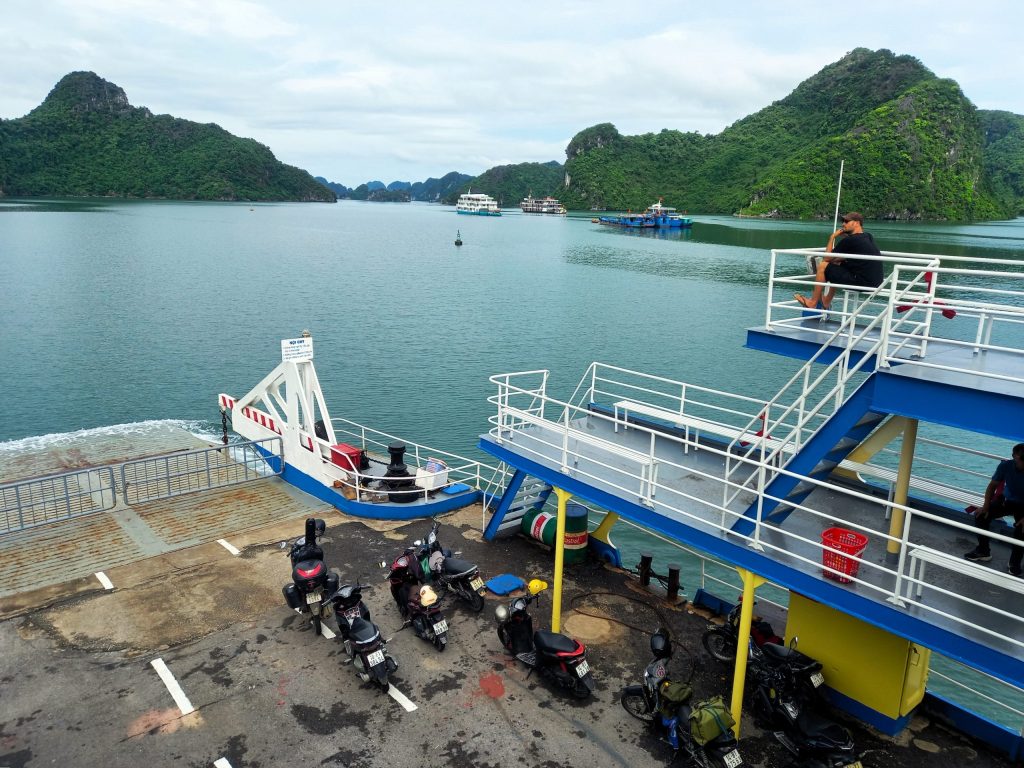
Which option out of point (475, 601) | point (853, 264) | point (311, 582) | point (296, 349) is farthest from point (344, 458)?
point (853, 264)

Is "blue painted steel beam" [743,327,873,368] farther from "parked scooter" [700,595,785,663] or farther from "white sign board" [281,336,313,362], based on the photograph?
"white sign board" [281,336,313,362]

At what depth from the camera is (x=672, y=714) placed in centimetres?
867

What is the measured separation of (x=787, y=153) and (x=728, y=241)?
82.2m

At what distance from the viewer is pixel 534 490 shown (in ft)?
49.2

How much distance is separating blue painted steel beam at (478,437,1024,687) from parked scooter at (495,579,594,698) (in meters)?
1.68

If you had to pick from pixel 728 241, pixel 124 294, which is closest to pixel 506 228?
pixel 728 241

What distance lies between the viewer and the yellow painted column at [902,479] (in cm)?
810

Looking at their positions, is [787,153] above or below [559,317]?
above

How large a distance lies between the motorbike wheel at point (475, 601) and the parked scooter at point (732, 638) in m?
3.58

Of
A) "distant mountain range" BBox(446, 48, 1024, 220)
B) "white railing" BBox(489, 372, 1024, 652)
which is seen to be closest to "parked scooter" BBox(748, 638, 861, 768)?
"white railing" BBox(489, 372, 1024, 652)

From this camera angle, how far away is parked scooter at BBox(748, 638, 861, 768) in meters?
8.04

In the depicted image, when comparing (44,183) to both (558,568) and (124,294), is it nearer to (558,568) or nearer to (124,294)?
(124,294)

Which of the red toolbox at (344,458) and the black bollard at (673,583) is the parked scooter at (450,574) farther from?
the red toolbox at (344,458)

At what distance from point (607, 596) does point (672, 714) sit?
371 cm
